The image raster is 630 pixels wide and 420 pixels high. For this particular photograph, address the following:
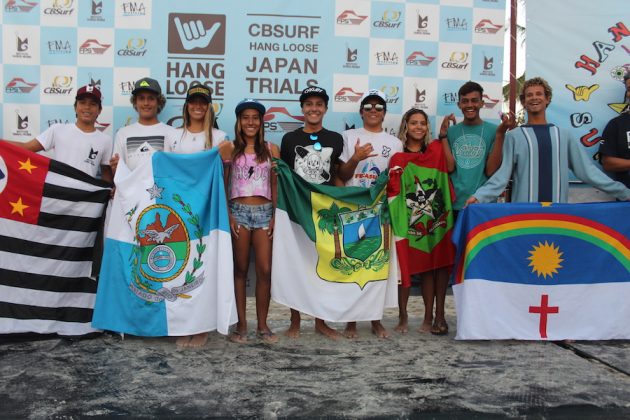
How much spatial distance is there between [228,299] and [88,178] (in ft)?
4.86

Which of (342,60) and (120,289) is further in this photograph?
(342,60)

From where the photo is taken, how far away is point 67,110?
4.79 metres

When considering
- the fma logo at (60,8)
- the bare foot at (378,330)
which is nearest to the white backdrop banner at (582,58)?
the bare foot at (378,330)

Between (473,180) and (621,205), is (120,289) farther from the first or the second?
(621,205)

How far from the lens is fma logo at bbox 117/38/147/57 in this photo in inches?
189

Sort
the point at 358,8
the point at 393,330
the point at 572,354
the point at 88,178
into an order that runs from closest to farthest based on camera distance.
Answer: the point at 572,354, the point at 88,178, the point at 393,330, the point at 358,8

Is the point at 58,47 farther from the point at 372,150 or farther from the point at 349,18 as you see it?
the point at 372,150

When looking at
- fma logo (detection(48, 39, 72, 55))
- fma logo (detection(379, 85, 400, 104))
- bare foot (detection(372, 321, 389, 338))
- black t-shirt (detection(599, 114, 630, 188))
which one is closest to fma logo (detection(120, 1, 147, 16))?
fma logo (detection(48, 39, 72, 55))

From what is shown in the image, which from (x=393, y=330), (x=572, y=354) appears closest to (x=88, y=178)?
(x=393, y=330)

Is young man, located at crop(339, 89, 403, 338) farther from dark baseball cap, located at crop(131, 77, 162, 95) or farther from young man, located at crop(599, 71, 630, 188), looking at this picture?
young man, located at crop(599, 71, 630, 188)

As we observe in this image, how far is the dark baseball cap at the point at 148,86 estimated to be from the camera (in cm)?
431

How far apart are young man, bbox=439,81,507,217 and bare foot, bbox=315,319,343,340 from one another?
1.41 metres

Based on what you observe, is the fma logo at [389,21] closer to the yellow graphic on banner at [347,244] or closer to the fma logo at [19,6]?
the yellow graphic on banner at [347,244]

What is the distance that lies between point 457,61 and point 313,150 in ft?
5.84
